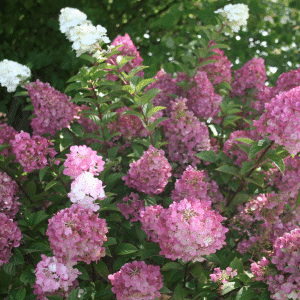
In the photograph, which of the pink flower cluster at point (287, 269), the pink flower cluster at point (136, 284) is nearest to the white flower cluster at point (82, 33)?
the pink flower cluster at point (136, 284)

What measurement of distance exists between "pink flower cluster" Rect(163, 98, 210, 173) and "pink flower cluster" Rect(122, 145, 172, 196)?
372mm

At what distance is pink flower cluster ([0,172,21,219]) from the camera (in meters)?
1.89

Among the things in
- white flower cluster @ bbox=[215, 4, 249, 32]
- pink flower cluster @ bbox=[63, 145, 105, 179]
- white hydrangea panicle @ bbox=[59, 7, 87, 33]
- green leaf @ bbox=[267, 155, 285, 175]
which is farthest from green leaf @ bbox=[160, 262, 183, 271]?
white flower cluster @ bbox=[215, 4, 249, 32]

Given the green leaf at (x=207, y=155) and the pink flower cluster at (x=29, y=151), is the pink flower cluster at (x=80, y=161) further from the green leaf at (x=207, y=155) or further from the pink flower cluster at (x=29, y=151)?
the green leaf at (x=207, y=155)

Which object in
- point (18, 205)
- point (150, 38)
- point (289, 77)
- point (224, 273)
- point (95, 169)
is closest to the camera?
point (95, 169)

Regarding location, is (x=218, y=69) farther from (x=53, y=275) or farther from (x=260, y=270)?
(x=53, y=275)

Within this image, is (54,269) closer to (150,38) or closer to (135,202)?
(135,202)

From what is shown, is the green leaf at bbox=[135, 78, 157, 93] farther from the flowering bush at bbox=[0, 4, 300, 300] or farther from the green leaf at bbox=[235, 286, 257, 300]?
the green leaf at bbox=[235, 286, 257, 300]

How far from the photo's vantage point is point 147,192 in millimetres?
1950

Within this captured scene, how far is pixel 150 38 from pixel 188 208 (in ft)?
13.7

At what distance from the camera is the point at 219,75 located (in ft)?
9.53

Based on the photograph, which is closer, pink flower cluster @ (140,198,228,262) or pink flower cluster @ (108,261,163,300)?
pink flower cluster @ (140,198,228,262)

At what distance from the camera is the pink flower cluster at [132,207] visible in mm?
1965

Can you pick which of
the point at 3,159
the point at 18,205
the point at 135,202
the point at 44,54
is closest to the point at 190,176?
the point at 135,202
